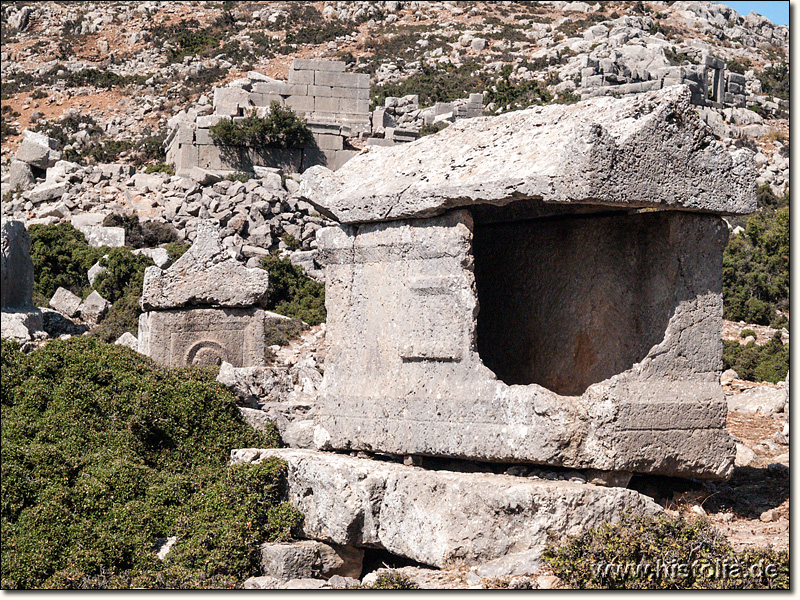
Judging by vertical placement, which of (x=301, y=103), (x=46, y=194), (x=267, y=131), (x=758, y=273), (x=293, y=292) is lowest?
(x=293, y=292)

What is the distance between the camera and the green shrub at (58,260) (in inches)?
709

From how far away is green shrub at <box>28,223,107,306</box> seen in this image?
18.0 m

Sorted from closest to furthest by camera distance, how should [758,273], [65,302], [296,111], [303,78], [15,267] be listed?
[15,267] < [758,273] < [65,302] < [296,111] < [303,78]

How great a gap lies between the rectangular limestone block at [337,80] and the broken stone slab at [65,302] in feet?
41.5

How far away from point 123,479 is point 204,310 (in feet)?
17.0

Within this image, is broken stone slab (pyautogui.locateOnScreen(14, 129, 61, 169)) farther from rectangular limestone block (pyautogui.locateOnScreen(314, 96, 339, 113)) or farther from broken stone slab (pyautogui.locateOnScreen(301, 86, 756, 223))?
broken stone slab (pyautogui.locateOnScreen(301, 86, 756, 223))

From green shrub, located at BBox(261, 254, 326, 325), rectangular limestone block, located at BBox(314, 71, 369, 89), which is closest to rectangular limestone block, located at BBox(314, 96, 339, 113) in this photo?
rectangular limestone block, located at BBox(314, 71, 369, 89)

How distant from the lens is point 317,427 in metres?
6.53

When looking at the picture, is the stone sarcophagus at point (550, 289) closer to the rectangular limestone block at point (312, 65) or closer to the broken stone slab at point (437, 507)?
the broken stone slab at point (437, 507)

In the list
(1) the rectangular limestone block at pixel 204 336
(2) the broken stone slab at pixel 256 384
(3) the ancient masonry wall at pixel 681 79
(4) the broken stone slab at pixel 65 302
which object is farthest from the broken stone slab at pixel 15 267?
(3) the ancient masonry wall at pixel 681 79

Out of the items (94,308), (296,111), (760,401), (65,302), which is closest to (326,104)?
(296,111)

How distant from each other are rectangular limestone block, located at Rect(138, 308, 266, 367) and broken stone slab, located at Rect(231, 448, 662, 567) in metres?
4.91

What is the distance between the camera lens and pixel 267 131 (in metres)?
25.5

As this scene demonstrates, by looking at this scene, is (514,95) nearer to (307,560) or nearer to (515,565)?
(307,560)
